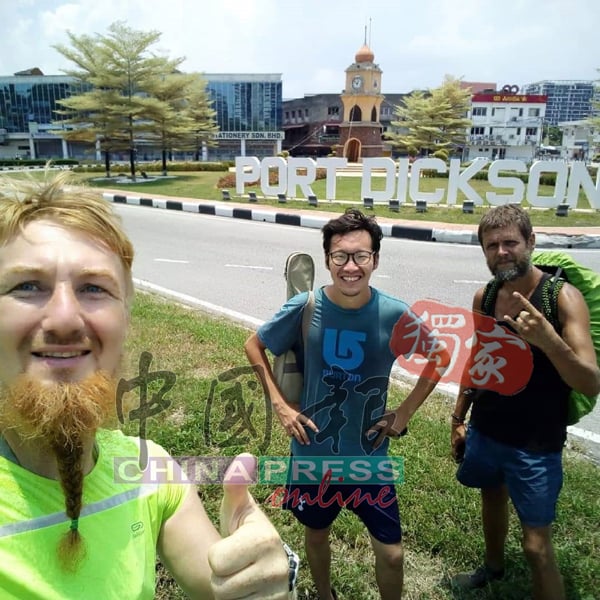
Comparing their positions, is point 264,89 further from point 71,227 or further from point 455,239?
point 71,227

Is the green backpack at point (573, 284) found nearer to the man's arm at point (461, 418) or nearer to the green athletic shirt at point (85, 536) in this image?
the man's arm at point (461, 418)

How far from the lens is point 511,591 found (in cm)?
208

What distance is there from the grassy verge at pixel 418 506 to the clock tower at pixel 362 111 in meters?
33.6

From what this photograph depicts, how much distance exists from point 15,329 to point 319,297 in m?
1.16

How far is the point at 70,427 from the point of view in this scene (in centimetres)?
93

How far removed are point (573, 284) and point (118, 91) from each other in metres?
24.4

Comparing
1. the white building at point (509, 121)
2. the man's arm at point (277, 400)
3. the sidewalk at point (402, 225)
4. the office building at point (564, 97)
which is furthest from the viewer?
the office building at point (564, 97)

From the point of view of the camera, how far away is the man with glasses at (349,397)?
1.84 metres

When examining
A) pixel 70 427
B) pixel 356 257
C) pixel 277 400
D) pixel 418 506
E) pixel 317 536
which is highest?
pixel 356 257

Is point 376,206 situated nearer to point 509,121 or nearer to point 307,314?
point 307,314

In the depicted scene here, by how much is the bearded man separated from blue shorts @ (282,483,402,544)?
42cm

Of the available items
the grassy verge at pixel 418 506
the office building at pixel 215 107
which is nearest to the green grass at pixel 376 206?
the grassy verge at pixel 418 506

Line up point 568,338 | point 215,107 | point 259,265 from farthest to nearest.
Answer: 1. point 215,107
2. point 259,265
3. point 568,338

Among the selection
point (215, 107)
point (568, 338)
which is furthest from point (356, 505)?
point (215, 107)
